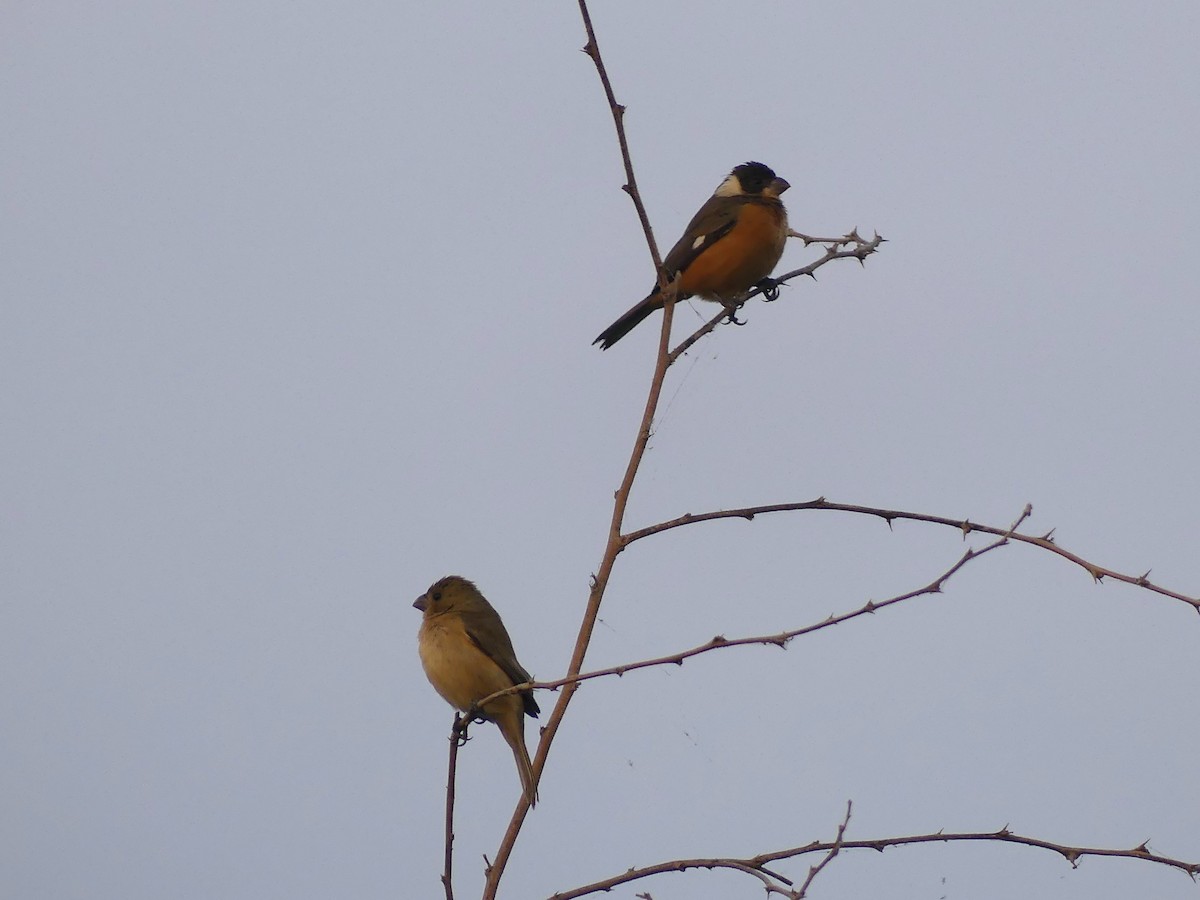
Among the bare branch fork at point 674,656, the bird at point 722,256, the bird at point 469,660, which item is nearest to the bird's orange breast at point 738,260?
the bird at point 722,256

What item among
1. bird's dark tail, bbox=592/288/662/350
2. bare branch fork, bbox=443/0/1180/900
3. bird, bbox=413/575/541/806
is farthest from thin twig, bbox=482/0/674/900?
bird's dark tail, bbox=592/288/662/350

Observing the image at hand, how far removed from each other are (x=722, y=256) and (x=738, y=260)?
83 millimetres

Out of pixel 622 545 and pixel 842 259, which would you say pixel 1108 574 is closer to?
pixel 622 545

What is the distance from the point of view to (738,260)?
7102 mm

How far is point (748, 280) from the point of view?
7.20 meters

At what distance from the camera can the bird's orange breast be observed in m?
7.11

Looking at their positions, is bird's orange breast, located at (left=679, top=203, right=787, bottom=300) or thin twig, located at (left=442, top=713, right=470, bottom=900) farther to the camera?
bird's orange breast, located at (left=679, top=203, right=787, bottom=300)

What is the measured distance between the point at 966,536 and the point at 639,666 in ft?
2.37

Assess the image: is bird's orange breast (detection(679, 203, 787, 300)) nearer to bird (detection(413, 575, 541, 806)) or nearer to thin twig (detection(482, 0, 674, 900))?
bird (detection(413, 575, 541, 806))

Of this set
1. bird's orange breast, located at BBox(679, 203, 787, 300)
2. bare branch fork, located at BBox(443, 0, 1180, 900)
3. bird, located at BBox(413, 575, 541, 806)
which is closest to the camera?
bare branch fork, located at BBox(443, 0, 1180, 900)

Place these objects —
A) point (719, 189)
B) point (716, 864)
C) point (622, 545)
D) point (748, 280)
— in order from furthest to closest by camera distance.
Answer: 1. point (719, 189)
2. point (748, 280)
3. point (622, 545)
4. point (716, 864)

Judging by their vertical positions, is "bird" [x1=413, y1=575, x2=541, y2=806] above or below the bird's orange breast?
below

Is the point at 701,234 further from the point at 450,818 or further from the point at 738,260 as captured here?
the point at 450,818

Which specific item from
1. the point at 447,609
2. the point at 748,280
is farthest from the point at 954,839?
the point at 748,280
